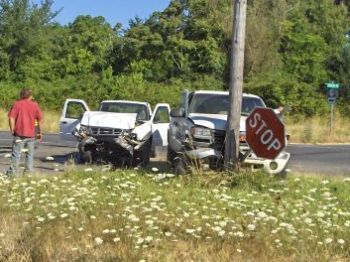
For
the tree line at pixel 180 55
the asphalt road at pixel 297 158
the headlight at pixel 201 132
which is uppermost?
the tree line at pixel 180 55

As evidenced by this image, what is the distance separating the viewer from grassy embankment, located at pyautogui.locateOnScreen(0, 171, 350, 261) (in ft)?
20.7

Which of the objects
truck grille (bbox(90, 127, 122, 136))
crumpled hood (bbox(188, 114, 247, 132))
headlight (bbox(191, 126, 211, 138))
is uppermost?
crumpled hood (bbox(188, 114, 247, 132))

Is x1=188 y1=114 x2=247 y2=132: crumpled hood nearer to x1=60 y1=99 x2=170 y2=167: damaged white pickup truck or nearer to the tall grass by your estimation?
x1=60 y1=99 x2=170 y2=167: damaged white pickup truck

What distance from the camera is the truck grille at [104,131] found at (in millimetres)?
15648

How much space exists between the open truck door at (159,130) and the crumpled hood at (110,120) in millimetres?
616

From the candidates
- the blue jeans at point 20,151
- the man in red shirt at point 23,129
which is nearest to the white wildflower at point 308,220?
the blue jeans at point 20,151

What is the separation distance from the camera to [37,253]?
260 inches

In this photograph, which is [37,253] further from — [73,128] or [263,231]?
[73,128]

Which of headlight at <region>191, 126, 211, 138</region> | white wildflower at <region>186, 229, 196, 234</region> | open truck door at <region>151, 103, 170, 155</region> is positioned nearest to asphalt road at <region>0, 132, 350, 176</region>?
open truck door at <region>151, 103, 170, 155</region>

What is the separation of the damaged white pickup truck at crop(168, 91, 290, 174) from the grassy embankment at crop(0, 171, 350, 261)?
1267 mm

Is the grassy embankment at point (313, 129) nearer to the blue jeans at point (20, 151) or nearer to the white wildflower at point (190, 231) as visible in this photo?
the blue jeans at point (20, 151)

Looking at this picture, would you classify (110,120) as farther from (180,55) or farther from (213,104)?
(180,55)

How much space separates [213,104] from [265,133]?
565 centimetres

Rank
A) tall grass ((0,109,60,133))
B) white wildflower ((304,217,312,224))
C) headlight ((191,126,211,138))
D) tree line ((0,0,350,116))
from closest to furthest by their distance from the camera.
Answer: white wildflower ((304,217,312,224)) < headlight ((191,126,211,138)) < tall grass ((0,109,60,133)) < tree line ((0,0,350,116))
